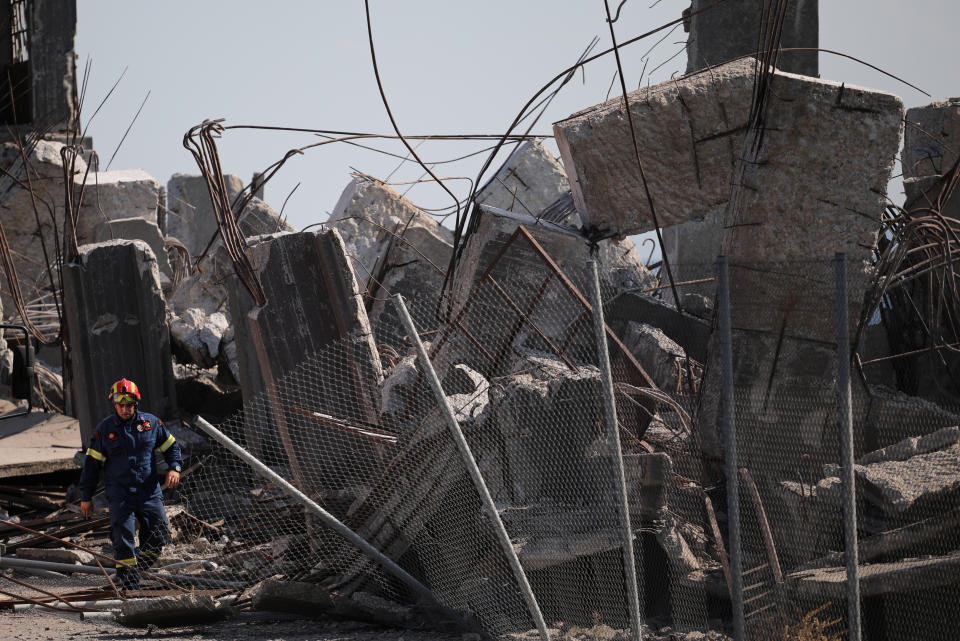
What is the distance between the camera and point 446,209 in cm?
795

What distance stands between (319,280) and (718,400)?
11.3 feet

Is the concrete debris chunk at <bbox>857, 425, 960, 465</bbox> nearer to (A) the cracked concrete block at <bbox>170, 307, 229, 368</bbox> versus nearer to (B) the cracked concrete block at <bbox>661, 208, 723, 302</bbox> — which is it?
(B) the cracked concrete block at <bbox>661, 208, 723, 302</bbox>

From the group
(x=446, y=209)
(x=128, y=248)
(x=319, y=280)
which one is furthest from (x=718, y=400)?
(x=128, y=248)

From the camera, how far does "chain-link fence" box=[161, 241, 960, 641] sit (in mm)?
5129

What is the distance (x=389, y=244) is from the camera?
11.5 m

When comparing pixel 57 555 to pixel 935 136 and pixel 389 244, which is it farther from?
pixel 935 136

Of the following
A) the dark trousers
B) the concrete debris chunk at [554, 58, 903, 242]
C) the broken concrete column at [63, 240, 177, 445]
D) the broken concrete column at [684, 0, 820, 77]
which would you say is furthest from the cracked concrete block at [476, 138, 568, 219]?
the dark trousers

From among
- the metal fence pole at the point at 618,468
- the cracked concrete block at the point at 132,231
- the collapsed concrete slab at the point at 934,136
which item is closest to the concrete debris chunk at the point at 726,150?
the metal fence pole at the point at 618,468

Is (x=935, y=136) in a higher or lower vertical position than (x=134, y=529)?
higher

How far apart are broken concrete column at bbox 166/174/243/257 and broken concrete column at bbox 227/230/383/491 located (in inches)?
424

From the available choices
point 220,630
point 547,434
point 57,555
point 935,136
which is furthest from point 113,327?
point 935,136

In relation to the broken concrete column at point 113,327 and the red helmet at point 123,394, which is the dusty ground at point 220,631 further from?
the broken concrete column at point 113,327

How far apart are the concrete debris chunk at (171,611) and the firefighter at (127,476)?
701 mm

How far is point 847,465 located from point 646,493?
1425 millimetres
